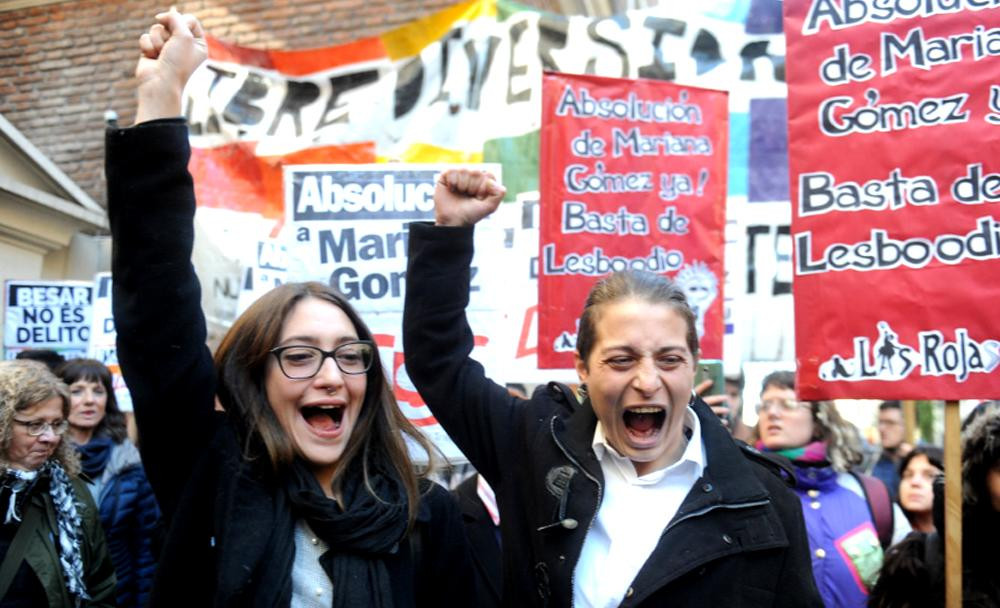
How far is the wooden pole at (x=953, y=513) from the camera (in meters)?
3.13

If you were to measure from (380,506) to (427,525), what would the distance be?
17 centimetres

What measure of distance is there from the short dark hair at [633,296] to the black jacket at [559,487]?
0.59 feet

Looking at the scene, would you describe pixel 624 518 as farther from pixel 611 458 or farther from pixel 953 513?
pixel 953 513

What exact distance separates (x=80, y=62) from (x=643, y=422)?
11.9 metres

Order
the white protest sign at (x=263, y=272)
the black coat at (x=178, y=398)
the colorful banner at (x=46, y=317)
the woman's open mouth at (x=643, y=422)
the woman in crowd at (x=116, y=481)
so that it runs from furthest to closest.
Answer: the colorful banner at (x=46, y=317) < the white protest sign at (x=263, y=272) < the woman in crowd at (x=116, y=481) < the woman's open mouth at (x=643, y=422) < the black coat at (x=178, y=398)

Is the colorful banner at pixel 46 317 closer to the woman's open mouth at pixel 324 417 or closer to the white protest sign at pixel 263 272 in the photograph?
the white protest sign at pixel 263 272

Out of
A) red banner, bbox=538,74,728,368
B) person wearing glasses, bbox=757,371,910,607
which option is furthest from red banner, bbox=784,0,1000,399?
red banner, bbox=538,74,728,368

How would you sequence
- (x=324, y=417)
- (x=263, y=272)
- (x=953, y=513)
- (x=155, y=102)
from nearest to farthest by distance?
(x=155, y=102) → (x=324, y=417) → (x=953, y=513) → (x=263, y=272)

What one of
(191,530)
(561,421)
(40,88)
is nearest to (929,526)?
(561,421)

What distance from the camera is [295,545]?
2123 millimetres

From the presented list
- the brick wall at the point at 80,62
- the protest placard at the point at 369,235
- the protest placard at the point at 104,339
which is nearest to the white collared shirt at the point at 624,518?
the protest placard at the point at 369,235

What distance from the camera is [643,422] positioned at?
92.7 inches

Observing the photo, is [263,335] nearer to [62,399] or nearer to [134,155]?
[134,155]

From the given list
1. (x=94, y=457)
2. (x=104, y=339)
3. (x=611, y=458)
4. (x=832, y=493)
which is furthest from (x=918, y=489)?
(x=104, y=339)
